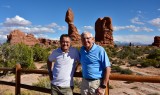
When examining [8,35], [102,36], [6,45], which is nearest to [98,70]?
[6,45]

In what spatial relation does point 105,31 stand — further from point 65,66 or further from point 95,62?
point 95,62

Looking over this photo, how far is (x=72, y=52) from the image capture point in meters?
4.97

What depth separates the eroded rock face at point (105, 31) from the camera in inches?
2862

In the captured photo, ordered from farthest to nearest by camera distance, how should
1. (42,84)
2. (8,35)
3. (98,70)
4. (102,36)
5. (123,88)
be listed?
(8,35)
(102,36)
(123,88)
(42,84)
(98,70)

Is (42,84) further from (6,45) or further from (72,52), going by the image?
(6,45)

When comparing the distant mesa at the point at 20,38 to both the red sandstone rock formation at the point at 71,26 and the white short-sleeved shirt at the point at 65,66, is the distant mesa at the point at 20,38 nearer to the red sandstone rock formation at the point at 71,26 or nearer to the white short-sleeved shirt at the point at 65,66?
the red sandstone rock formation at the point at 71,26

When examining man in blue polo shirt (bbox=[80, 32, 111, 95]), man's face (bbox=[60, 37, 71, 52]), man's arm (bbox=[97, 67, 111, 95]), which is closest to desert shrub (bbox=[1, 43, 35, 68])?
man's face (bbox=[60, 37, 71, 52])

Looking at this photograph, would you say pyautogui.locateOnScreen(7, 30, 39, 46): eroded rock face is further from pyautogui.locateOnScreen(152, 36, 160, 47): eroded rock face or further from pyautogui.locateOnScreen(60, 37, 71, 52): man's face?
pyautogui.locateOnScreen(60, 37, 71, 52): man's face

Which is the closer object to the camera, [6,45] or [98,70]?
[98,70]

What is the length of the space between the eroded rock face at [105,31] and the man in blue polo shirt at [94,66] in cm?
6829

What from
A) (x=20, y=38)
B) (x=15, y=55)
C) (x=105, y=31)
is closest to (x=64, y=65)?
(x=15, y=55)

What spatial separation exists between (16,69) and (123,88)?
25.6ft

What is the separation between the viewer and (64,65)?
4.94 meters

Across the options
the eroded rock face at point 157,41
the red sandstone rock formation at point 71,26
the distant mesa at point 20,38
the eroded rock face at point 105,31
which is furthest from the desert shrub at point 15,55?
the distant mesa at point 20,38
